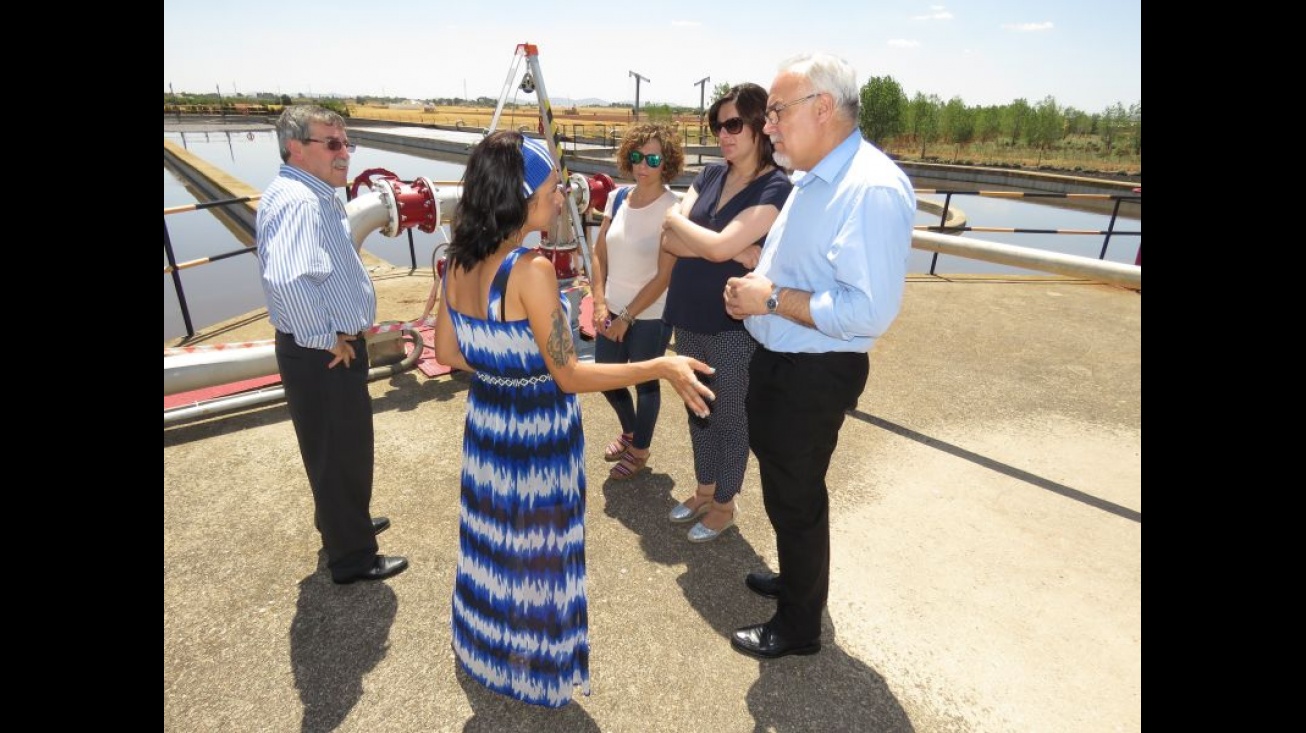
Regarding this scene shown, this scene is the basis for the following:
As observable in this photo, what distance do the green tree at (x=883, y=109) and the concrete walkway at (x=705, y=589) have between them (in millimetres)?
A: 49221

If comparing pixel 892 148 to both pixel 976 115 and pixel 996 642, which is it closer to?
pixel 976 115

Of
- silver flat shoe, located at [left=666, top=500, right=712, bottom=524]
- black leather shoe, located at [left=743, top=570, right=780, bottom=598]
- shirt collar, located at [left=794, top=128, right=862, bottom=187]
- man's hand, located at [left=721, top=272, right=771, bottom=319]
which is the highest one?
shirt collar, located at [left=794, top=128, right=862, bottom=187]

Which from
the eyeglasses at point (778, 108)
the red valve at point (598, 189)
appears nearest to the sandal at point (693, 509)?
the eyeglasses at point (778, 108)

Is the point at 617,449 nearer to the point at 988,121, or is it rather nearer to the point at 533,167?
the point at 533,167

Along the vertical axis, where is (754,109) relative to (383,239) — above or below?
below

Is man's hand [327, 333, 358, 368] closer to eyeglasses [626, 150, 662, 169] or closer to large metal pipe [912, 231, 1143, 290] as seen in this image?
eyeglasses [626, 150, 662, 169]

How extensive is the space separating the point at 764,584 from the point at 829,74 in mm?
2100

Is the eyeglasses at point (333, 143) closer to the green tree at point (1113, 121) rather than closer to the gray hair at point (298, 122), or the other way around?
the gray hair at point (298, 122)

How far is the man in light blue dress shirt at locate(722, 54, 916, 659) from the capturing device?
6.10 feet

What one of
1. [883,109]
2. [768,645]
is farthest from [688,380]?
[883,109]

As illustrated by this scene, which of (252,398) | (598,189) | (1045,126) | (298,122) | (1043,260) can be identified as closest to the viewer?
(298,122)

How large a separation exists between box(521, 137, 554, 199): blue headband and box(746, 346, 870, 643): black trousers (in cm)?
96

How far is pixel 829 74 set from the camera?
1.95 meters

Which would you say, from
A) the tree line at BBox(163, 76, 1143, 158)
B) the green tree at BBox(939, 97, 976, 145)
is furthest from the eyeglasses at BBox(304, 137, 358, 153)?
the green tree at BBox(939, 97, 976, 145)
